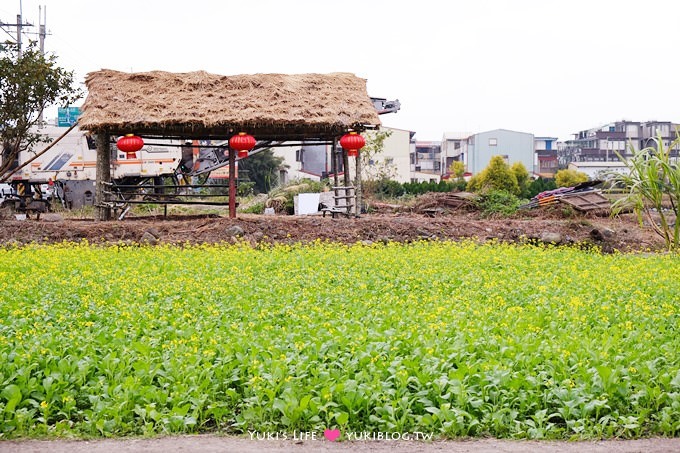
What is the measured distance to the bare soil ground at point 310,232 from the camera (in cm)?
1761

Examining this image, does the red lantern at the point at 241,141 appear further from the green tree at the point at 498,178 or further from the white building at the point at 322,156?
the white building at the point at 322,156

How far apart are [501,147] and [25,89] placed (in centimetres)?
4719

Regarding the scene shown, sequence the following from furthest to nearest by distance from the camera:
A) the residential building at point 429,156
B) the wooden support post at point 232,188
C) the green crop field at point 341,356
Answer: the residential building at point 429,156
the wooden support post at point 232,188
the green crop field at point 341,356

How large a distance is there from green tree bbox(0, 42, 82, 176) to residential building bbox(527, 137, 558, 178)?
5140cm

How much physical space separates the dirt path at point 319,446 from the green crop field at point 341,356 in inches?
6.7

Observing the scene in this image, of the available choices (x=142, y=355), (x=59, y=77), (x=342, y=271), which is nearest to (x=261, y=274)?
(x=342, y=271)

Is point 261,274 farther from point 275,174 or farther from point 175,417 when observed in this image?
point 275,174

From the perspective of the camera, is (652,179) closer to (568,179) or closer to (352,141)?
(352,141)

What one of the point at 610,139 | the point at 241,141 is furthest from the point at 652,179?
the point at 610,139

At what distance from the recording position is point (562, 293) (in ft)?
33.4

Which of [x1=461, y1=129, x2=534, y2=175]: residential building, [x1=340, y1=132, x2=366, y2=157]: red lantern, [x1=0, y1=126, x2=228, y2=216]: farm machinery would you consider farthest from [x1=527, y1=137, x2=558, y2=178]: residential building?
[x1=340, y1=132, x2=366, y2=157]: red lantern

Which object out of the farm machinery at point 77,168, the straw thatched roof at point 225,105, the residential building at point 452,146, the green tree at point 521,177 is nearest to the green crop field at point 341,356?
the straw thatched roof at point 225,105

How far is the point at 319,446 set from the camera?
5438 millimetres

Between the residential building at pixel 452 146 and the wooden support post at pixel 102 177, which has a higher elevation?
the residential building at pixel 452 146
